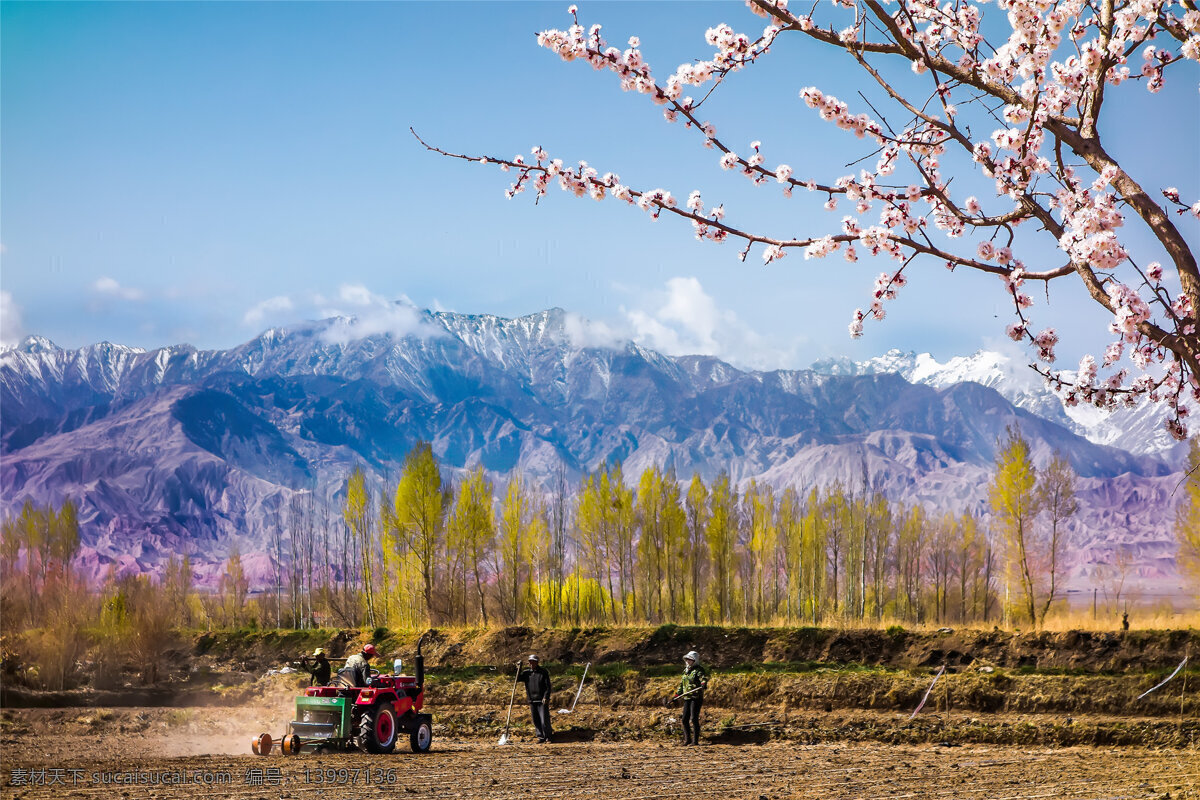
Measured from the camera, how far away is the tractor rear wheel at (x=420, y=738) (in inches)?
675

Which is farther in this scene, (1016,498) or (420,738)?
(1016,498)

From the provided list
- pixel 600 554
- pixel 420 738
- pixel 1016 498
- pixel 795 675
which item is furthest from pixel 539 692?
pixel 600 554

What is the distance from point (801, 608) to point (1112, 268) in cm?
6139

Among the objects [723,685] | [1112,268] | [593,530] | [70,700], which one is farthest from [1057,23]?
[593,530]

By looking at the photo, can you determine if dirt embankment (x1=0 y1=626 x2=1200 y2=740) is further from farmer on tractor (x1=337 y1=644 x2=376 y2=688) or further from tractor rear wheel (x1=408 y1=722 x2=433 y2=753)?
farmer on tractor (x1=337 y1=644 x2=376 y2=688)

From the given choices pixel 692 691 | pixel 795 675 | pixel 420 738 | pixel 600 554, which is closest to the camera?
pixel 420 738

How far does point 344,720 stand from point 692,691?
5.87 m

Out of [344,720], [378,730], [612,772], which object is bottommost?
[612,772]

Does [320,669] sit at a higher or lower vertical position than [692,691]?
higher

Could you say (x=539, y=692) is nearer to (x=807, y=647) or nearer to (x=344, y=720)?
(x=344, y=720)

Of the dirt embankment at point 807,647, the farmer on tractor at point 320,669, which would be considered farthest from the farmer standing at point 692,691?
the dirt embankment at point 807,647

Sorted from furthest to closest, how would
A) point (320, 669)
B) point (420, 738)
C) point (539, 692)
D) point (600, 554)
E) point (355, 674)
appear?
point (600, 554) → point (539, 692) → point (320, 669) → point (420, 738) → point (355, 674)

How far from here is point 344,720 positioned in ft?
51.6

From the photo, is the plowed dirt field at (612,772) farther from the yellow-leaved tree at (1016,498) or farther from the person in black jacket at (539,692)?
the yellow-leaved tree at (1016,498)
